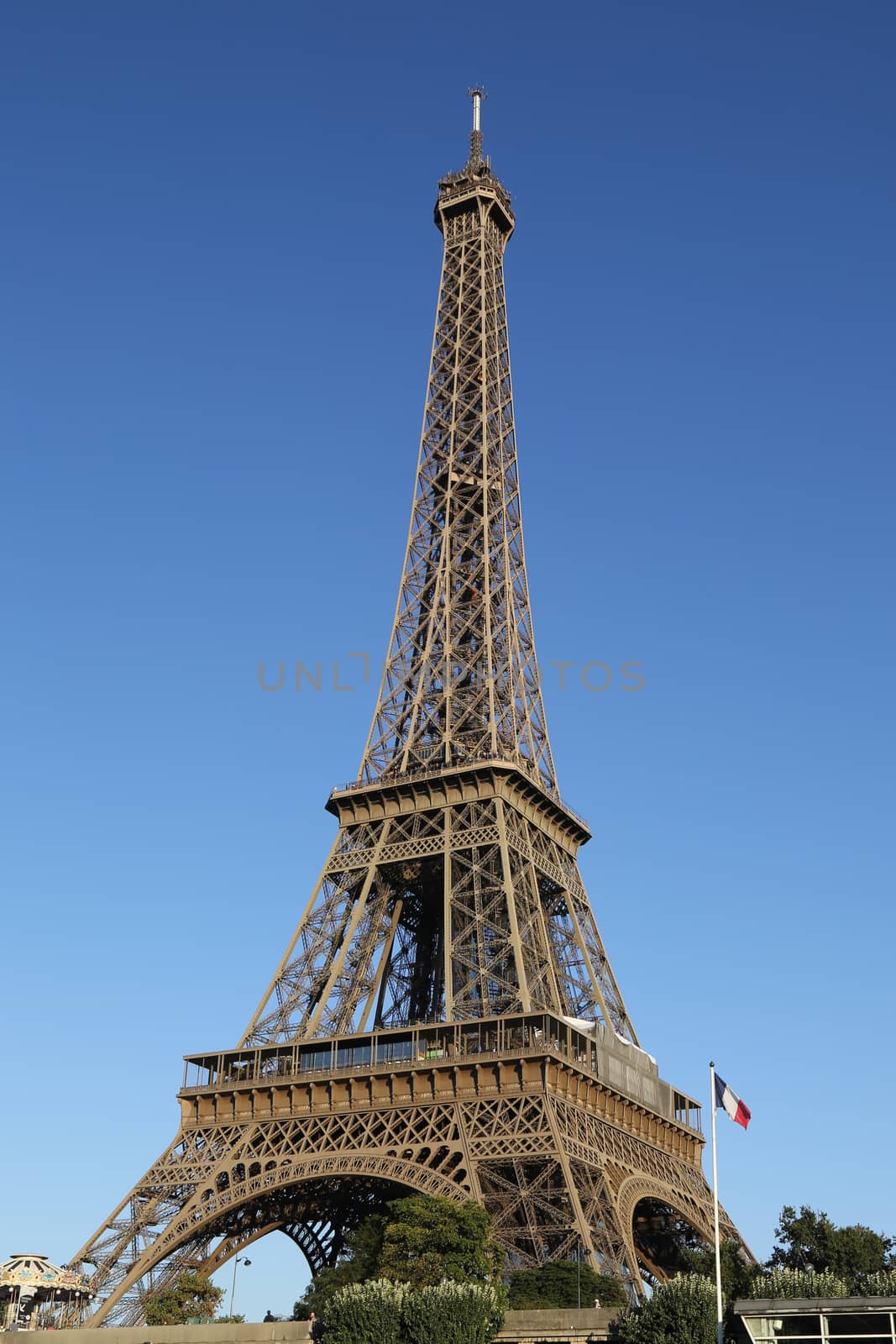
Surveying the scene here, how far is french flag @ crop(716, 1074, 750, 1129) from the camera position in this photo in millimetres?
48219

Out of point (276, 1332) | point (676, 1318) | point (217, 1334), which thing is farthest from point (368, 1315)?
point (676, 1318)

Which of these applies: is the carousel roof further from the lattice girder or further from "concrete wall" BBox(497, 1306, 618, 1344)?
"concrete wall" BBox(497, 1306, 618, 1344)

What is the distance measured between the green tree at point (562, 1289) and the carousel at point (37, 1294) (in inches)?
789

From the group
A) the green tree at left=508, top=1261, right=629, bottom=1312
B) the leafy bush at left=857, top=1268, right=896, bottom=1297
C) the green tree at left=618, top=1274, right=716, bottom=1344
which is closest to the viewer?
the leafy bush at left=857, top=1268, right=896, bottom=1297

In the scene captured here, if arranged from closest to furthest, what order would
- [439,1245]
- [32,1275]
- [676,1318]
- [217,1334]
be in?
[676,1318], [439,1245], [217,1334], [32,1275]

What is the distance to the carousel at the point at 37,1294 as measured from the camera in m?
63.4

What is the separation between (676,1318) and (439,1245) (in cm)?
1036

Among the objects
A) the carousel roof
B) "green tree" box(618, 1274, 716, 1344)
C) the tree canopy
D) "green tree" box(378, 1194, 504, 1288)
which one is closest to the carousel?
the carousel roof

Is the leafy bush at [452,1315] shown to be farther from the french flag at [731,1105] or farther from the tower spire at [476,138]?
the tower spire at [476,138]

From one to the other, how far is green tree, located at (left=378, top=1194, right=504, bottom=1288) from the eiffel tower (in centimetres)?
230

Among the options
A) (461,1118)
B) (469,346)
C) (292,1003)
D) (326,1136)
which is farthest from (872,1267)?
(469,346)

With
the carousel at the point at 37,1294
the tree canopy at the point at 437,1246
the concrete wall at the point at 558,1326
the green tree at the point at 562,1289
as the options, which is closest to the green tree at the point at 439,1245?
the tree canopy at the point at 437,1246

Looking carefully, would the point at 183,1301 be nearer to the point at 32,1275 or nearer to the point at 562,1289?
the point at 32,1275

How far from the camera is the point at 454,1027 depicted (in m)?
64.6
